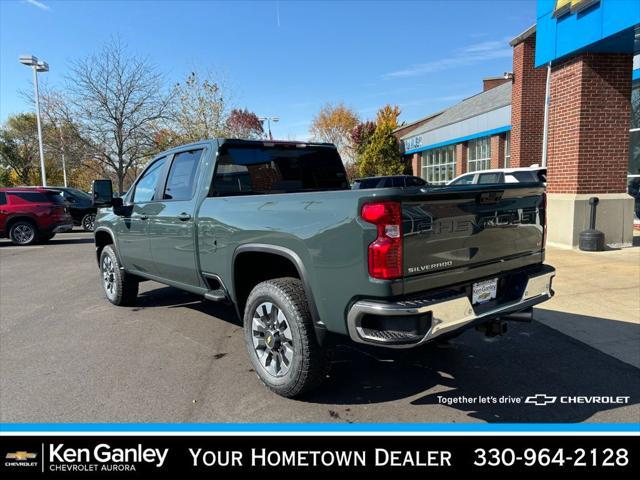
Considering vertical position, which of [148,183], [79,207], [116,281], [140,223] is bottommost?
[116,281]

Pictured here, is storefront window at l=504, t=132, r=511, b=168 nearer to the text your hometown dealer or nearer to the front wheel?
the front wheel

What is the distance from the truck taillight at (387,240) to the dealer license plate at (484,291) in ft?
2.53

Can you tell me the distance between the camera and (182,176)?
4797 mm

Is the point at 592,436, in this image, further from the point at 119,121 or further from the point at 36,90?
the point at 36,90

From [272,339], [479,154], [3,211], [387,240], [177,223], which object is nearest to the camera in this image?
[387,240]

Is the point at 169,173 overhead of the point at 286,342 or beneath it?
overhead

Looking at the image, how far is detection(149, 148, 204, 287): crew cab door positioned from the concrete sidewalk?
3.87 meters

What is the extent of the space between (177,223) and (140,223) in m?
1.02

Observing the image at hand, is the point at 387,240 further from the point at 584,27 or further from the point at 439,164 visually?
the point at 439,164

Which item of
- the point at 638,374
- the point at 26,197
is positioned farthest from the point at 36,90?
the point at 638,374

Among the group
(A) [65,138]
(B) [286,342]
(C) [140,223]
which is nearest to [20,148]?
(A) [65,138]

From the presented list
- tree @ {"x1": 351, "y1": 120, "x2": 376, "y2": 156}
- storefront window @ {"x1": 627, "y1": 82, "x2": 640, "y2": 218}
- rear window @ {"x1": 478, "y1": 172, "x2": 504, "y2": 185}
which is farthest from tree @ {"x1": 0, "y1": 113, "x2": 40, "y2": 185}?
storefront window @ {"x1": 627, "y1": 82, "x2": 640, "y2": 218}

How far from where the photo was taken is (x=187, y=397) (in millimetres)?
3543

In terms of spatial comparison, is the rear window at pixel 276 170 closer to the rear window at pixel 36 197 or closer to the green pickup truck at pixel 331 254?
the green pickup truck at pixel 331 254
